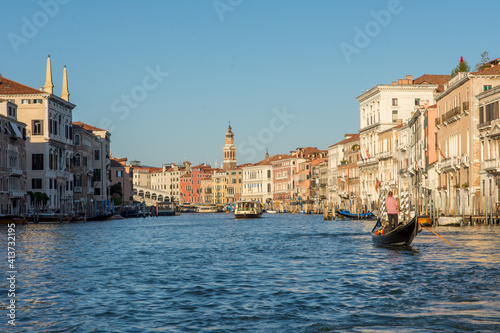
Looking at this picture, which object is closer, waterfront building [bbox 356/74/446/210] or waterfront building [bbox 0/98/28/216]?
waterfront building [bbox 0/98/28/216]

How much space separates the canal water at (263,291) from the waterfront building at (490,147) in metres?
17.0

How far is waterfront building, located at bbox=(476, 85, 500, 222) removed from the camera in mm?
39062

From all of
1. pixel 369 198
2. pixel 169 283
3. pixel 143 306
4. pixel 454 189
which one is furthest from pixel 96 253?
pixel 369 198

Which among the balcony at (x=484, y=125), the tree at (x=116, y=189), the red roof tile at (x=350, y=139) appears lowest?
Result: the tree at (x=116, y=189)

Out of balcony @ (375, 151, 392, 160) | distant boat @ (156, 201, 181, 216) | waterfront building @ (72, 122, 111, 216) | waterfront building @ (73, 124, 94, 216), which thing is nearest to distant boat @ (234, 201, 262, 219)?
balcony @ (375, 151, 392, 160)

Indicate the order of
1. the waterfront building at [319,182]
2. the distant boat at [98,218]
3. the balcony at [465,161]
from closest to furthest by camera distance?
the balcony at [465,161], the distant boat at [98,218], the waterfront building at [319,182]

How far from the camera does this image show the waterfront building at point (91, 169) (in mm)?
76062

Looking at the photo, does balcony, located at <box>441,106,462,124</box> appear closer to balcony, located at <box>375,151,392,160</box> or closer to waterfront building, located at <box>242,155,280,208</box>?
balcony, located at <box>375,151,392,160</box>

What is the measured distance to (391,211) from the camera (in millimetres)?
23000

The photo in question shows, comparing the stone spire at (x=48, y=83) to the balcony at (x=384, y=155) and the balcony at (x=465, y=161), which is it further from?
the balcony at (x=465, y=161)

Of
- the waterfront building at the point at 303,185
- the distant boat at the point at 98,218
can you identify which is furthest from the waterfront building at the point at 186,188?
the distant boat at the point at 98,218

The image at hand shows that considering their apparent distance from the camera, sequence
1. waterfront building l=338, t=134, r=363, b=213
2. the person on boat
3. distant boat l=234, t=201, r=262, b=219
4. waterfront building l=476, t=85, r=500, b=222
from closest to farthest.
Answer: the person on boat < waterfront building l=476, t=85, r=500, b=222 < distant boat l=234, t=201, r=262, b=219 < waterfront building l=338, t=134, r=363, b=213

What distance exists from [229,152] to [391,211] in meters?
151

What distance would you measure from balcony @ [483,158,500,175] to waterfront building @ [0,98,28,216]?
102ft
